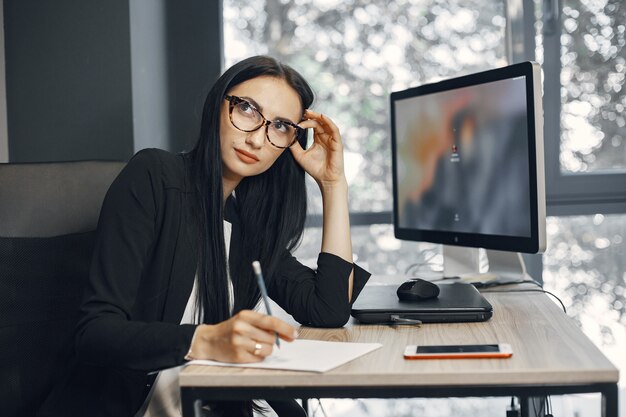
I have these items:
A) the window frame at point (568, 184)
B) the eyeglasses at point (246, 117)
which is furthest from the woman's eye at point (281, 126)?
the window frame at point (568, 184)

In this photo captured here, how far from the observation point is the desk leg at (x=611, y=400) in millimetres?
1047

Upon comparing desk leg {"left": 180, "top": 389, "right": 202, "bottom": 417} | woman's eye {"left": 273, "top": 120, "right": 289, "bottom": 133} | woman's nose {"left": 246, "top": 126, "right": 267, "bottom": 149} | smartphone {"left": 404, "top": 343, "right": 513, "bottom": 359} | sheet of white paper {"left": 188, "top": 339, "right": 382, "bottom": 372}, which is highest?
woman's eye {"left": 273, "top": 120, "right": 289, "bottom": 133}

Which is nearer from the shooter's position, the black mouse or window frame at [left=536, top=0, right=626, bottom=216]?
the black mouse

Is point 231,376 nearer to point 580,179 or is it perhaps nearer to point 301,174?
point 301,174

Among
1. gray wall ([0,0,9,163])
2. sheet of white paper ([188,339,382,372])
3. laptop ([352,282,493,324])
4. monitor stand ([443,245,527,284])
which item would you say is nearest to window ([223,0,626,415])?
monitor stand ([443,245,527,284])

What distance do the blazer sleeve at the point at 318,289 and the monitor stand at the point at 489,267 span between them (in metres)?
0.48

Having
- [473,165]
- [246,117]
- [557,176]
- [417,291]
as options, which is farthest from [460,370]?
[557,176]

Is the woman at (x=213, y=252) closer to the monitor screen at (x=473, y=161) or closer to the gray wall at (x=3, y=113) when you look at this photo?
the monitor screen at (x=473, y=161)

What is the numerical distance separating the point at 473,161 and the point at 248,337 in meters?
0.89

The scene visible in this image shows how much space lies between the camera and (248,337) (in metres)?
1.13

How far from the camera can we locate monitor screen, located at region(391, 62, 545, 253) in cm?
165

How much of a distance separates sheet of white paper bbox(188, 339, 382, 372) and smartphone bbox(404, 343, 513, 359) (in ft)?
0.26

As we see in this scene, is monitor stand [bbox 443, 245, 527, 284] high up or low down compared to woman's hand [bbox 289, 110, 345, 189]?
down

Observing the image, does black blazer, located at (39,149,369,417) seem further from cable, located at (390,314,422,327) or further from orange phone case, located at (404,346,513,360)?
orange phone case, located at (404,346,513,360)
